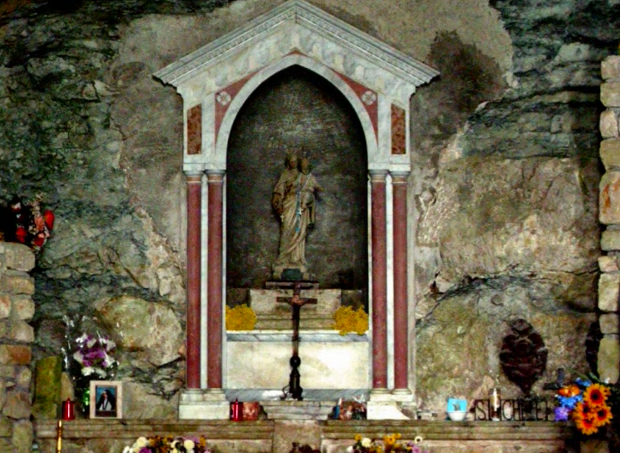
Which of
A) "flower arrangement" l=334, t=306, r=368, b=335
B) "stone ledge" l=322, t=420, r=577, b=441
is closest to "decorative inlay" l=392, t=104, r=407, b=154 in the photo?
"flower arrangement" l=334, t=306, r=368, b=335

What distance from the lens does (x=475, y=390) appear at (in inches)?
650

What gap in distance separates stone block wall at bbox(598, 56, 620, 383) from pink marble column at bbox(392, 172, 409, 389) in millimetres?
1929

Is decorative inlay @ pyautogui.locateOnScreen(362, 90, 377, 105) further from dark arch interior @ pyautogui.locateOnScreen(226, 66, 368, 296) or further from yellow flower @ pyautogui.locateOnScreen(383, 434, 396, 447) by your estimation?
yellow flower @ pyautogui.locateOnScreen(383, 434, 396, 447)

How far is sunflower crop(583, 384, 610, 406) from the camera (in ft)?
49.6

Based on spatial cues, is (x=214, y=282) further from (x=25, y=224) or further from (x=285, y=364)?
(x=25, y=224)

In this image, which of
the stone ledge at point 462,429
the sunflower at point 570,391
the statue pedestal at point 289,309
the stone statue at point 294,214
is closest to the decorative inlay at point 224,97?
the stone statue at point 294,214

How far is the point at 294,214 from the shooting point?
17.0 metres

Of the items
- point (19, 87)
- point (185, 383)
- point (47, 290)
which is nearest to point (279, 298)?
point (185, 383)

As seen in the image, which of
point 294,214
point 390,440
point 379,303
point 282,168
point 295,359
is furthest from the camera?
point 282,168

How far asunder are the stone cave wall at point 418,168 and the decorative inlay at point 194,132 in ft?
0.59

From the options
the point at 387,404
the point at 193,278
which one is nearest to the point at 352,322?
the point at 387,404

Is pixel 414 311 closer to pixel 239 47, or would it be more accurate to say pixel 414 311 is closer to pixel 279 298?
pixel 279 298

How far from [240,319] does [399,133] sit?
7.89 ft

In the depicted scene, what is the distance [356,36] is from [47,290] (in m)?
3.95
